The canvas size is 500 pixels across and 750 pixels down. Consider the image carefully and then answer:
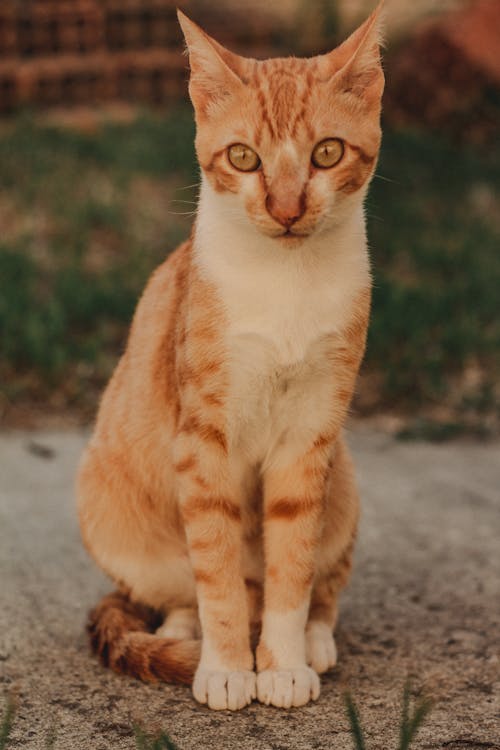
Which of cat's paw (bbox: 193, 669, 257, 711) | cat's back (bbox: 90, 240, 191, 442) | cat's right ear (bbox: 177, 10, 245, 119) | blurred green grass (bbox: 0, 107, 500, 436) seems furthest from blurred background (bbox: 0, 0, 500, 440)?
cat's paw (bbox: 193, 669, 257, 711)

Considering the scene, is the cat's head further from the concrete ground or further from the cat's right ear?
the concrete ground

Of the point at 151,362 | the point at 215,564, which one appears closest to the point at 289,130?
the point at 151,362

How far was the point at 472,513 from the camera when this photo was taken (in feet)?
12.6

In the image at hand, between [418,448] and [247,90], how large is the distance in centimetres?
253

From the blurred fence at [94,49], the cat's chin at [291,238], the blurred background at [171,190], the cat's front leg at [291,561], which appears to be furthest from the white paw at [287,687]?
the blurred fence at [94,49]

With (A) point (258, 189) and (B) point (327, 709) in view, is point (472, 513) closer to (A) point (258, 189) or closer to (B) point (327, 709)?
(B) point (327, 709)

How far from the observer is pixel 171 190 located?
22.0 ft

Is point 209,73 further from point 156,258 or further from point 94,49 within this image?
point 94,49

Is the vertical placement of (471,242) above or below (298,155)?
below

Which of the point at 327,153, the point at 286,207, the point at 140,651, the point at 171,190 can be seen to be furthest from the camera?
the point at 171,190

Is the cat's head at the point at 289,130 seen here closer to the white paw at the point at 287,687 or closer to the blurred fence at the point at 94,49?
the white paw at the point at 287,687

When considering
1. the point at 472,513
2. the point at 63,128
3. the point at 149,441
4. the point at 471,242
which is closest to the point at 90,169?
the point at 63,128

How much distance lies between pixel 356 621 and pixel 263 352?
103 centimetres

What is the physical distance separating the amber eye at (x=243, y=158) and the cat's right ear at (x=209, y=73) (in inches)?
5.5
